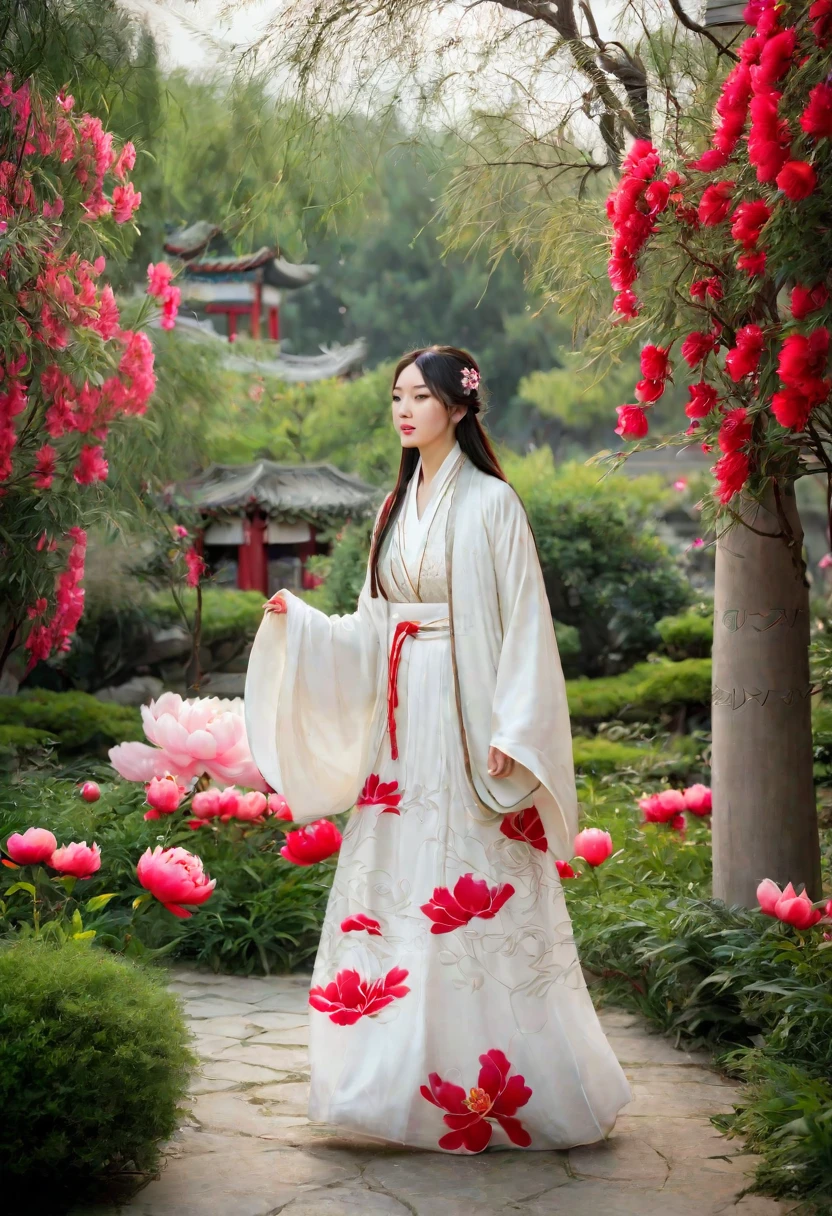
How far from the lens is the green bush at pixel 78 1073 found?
8.02 feet

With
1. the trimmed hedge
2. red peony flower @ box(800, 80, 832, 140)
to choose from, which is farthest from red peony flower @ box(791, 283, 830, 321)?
the trimmed hedge

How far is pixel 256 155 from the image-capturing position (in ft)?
17.0

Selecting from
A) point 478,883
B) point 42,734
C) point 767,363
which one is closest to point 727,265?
point 767,363

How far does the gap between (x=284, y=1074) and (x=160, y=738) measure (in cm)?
143

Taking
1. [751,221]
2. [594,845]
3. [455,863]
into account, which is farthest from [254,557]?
[751,221]

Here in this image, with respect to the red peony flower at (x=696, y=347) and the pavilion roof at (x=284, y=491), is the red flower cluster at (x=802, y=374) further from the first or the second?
the pavilion roof at (x=284, y=491)

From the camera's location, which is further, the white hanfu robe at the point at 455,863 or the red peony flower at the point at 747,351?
the white hanfu robe at the point at 455,863

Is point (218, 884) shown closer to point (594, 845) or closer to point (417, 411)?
point (594, 845)

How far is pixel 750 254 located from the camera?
8.91ft

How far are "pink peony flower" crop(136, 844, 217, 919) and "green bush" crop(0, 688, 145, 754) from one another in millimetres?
5565

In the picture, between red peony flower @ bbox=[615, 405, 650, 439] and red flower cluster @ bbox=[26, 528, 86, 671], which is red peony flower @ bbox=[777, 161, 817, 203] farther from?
red flower cluster @ bbox=[26, 528, 86, 671]

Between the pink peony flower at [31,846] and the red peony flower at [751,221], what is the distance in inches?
90.3

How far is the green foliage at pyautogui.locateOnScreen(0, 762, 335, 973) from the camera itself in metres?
4.41

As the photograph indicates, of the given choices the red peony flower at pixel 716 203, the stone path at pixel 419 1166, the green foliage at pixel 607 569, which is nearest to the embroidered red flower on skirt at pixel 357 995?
the stone path at pixel 419 1166
